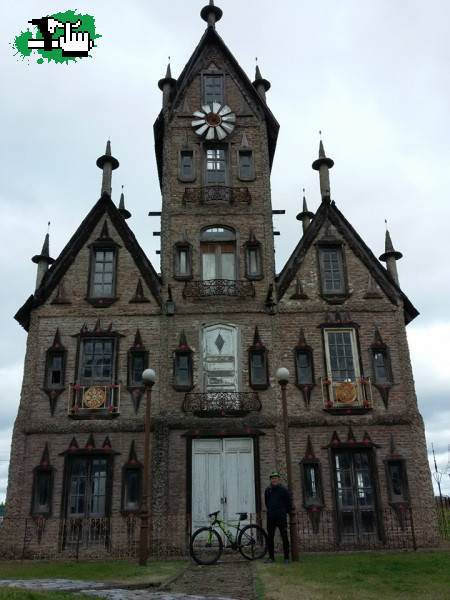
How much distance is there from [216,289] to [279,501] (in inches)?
351

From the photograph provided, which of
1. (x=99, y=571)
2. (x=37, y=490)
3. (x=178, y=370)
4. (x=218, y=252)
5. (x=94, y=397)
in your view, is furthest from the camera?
(x=218, y=252)

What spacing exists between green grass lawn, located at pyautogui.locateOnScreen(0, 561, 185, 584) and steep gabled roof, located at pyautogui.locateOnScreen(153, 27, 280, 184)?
17.7 m

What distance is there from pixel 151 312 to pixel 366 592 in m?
12.7

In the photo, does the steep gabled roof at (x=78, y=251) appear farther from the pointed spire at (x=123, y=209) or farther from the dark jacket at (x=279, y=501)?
the dark jacket at (x=279, y=501)

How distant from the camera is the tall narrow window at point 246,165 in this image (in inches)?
899

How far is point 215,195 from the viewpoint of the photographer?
2208 centimetres

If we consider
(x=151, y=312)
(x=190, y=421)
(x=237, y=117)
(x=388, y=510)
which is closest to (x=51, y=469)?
(x=190, y=421)

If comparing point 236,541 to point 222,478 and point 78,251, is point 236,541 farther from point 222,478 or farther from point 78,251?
point 78,251

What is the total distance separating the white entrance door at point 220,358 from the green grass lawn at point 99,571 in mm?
6514

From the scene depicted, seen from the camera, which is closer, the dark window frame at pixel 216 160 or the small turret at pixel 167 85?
the dark window frame at pixel 216 160

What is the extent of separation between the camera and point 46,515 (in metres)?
17.2

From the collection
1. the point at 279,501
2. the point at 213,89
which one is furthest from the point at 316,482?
the point at 213,89

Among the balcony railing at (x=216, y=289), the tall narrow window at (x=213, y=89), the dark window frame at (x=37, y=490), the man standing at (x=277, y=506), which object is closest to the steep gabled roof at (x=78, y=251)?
the balcony railing at (x=216, y=289)

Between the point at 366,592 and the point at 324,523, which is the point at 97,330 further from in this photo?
the point at 366,592
